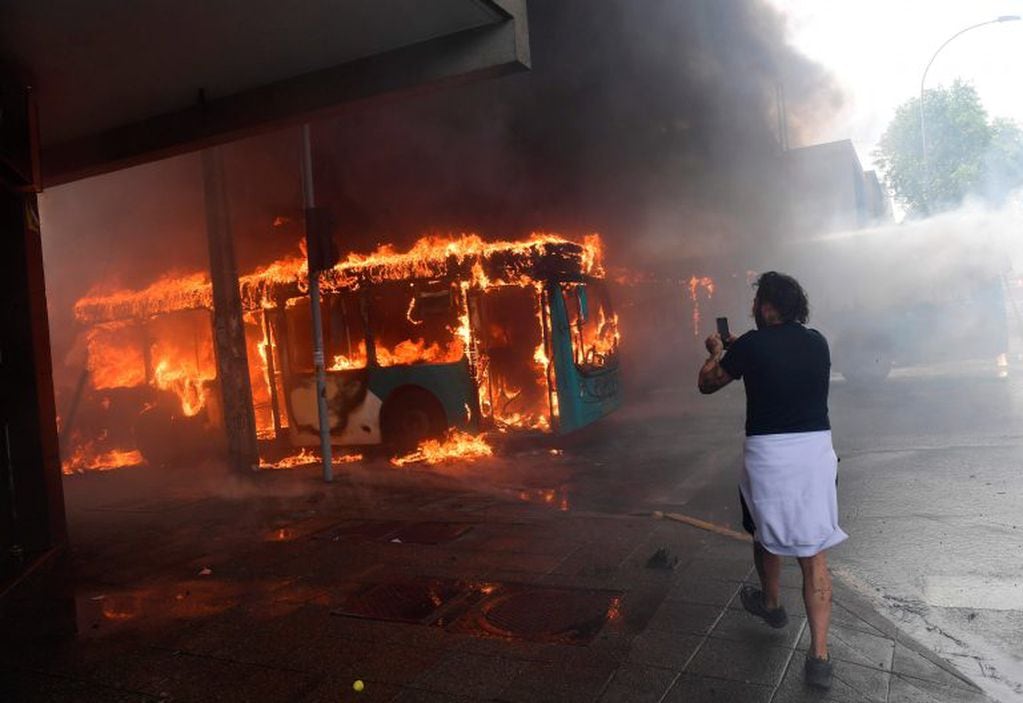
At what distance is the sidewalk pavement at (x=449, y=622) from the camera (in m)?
3.26

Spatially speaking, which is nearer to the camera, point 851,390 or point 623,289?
point 851,390

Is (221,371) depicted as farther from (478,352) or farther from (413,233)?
(413,233)

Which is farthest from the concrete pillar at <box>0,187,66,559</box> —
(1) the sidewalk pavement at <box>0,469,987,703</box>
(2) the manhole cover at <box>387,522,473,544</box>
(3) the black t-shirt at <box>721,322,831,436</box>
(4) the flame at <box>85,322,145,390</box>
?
(4) the flame at <box>85,322,145,390</box>

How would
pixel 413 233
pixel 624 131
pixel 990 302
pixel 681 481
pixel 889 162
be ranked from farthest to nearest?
1. pixel 889 162
2. pixel 624 131
3. pixel 990 302
4. pixel 413 233
5. pixel 681 481

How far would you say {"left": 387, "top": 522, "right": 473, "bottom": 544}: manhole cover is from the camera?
580cm

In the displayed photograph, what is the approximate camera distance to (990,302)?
1406 cm

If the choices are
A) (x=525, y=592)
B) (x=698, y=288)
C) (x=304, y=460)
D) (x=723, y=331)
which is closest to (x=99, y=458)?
(x=304, y=460)

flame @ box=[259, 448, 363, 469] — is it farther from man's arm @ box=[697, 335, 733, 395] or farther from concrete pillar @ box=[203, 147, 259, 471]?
man's arm @ box=[697, 335, 733, 395]

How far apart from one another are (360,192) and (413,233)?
2.19 meters

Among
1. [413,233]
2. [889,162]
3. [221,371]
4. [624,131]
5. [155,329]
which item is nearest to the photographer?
[221,371]

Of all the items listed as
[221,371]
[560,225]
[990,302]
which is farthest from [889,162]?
[221,371]

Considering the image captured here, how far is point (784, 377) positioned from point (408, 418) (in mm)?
7287

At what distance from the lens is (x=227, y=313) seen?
9.04 meters

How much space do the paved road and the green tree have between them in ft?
75.3
